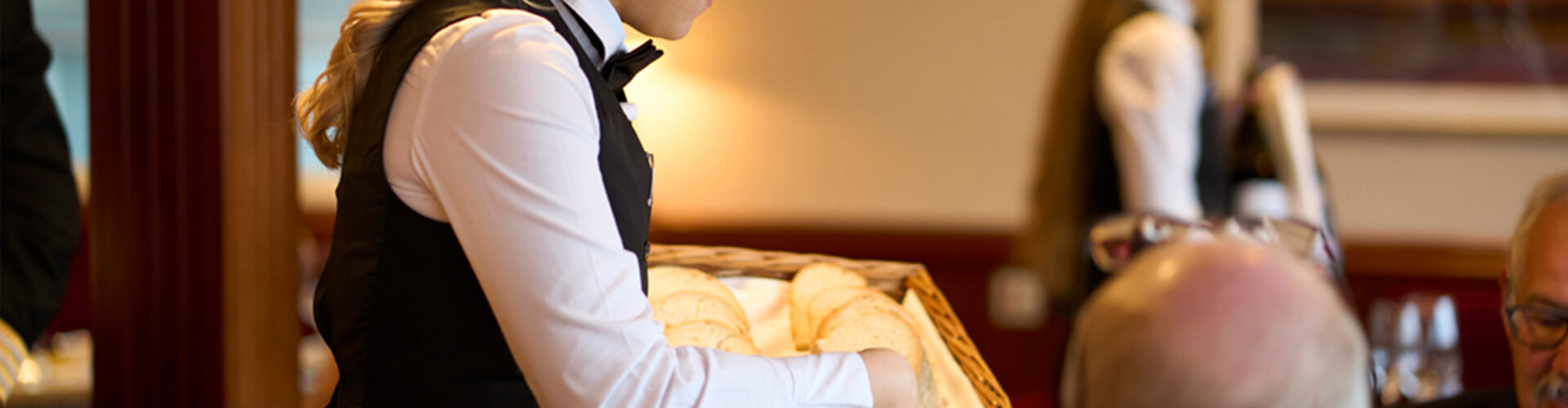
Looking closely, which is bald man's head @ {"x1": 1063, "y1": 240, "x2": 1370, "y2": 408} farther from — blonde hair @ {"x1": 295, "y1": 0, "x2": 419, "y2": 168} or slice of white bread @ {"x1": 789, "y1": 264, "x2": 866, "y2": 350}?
slice of white bread @ {"x1": 789, "y1": 264, "x2": 866, "y2": 350}

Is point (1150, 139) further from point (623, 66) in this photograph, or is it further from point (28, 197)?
point (28, 197)

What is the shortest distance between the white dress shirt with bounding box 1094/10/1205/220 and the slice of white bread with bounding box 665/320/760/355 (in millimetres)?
1190

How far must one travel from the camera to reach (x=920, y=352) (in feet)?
3.00

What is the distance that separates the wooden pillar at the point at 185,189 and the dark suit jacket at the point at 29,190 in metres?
0.11

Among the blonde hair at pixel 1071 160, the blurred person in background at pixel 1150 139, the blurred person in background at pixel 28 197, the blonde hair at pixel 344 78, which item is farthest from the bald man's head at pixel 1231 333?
the blonde hair at pixel 1071 160

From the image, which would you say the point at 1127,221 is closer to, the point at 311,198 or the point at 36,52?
the point at 36,52

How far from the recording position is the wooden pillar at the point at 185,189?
1427 mm

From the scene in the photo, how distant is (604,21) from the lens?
817 millimetres

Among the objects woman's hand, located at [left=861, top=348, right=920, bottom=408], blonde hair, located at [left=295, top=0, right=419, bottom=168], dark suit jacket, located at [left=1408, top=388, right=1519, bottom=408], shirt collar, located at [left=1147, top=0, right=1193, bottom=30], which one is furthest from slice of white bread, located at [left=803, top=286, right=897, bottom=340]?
shirt collar, located at [left=1147, top=0, right=1193, bottom=30]

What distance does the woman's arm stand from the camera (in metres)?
0.63

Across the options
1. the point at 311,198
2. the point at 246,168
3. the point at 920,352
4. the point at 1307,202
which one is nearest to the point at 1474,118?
the point at 1307,202

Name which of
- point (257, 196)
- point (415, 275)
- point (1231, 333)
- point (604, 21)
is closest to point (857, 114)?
point (257, 196)

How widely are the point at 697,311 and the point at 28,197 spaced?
841 millimetres

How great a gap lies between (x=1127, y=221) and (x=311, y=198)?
3.15 meters
